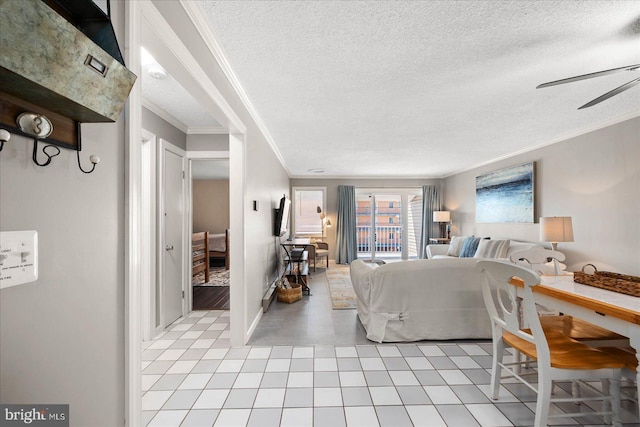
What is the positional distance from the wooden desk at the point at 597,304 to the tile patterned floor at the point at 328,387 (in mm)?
754

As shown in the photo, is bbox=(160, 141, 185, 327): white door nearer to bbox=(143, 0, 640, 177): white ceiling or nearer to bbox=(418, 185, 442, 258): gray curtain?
bbox=(143, 0, 640, 177): white ceiling

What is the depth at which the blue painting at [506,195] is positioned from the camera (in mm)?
4523

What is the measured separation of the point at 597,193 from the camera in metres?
3.46

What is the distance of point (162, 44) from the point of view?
4.31 feet

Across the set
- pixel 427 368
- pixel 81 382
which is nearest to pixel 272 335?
pixel 427 368

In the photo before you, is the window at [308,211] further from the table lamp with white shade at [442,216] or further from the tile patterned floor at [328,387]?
the tile patterned floor at [328,387]

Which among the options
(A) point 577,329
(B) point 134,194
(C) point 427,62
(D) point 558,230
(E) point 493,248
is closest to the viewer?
(B) point 134,194

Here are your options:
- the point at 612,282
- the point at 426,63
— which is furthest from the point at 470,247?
the point at 426,63

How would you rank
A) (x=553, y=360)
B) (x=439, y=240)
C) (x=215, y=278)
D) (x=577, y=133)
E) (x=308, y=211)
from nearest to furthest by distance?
(x=553, y=360) → (x=577, y=133) → (x=215, y=278) → (x=439, y=240) → (x=308, y=211)

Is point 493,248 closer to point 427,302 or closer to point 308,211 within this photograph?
point 427,302

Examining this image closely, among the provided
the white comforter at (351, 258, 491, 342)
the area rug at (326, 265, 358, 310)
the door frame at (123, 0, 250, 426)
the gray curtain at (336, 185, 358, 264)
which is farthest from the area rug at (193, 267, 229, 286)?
the door frame at (123, 0, 250, 426)

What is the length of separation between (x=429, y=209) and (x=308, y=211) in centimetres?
331

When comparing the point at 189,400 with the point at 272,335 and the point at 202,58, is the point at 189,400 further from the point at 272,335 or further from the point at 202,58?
the point at 202,58

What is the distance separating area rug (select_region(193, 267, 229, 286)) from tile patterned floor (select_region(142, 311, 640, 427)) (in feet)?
7.84
